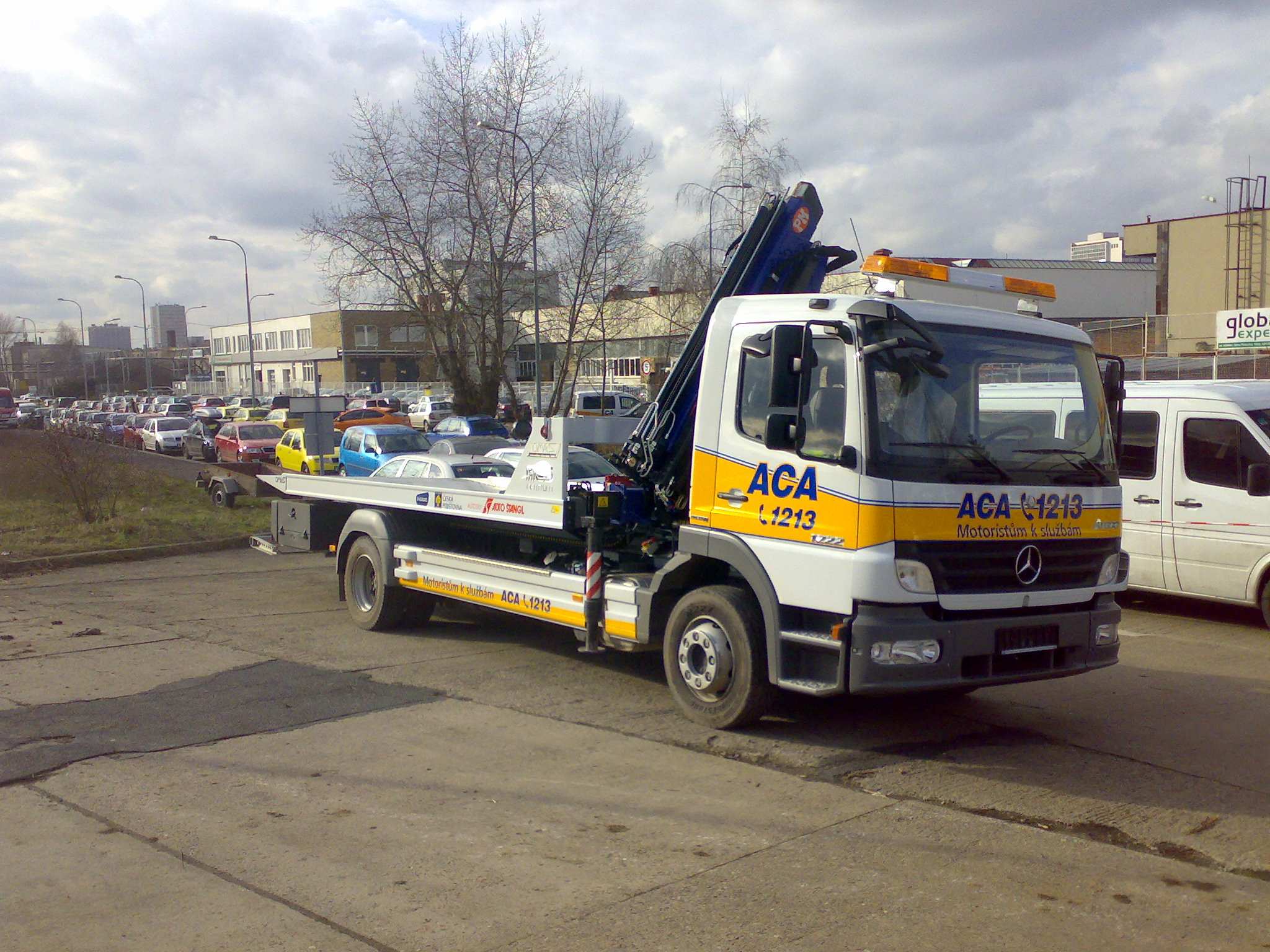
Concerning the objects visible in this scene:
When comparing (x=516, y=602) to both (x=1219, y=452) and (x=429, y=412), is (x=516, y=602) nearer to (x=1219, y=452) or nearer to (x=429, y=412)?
(x=1219, y=452)

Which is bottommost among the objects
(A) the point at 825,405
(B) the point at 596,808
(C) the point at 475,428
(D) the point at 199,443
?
(B) the point at 596,808

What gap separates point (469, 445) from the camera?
77.4ft

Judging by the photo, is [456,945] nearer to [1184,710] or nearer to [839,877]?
[839,877]

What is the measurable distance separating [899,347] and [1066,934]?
319cm

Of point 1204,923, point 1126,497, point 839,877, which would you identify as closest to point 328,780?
point 839,877

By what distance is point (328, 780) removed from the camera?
20.5 ft

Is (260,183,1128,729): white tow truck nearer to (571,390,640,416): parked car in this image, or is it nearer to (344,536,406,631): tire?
(344,536,406,631): tire

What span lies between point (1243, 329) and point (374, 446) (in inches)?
908

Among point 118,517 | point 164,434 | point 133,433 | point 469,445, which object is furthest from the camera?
point 133,433

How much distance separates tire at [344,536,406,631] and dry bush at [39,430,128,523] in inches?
364

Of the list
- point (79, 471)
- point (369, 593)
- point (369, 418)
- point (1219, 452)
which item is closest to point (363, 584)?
point (369, 593)

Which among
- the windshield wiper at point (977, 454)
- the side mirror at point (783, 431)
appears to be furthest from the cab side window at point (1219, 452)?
the side mirror at point (783, 431)

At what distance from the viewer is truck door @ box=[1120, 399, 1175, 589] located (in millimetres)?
10953

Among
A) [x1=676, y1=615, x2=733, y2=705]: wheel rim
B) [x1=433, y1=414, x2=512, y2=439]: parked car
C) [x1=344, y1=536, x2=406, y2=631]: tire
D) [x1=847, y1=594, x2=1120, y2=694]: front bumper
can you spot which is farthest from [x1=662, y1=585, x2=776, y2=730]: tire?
[x1=433, y1=414, x2=512, y2=439]: parked car
